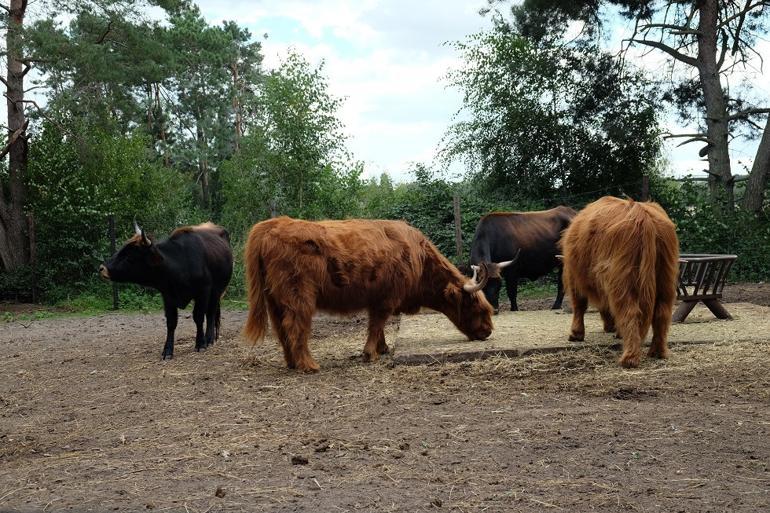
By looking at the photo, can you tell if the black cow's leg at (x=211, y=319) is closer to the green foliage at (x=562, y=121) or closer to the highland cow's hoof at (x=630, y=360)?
the highland cow's hoof at (x=630, y=360)

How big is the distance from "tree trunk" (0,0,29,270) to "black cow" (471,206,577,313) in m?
12.0

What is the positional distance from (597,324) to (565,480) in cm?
530

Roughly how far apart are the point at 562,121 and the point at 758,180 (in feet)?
14.7

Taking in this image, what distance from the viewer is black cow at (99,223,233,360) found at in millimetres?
8422

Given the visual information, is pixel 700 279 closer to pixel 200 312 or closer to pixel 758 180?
pixel 200 312

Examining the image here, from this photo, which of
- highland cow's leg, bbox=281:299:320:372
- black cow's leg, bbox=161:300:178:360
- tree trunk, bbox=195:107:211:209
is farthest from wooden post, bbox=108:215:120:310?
tree trunk, bbox=195:107:211:209

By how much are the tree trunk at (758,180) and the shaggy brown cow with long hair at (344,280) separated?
10.9m

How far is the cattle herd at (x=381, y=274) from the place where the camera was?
6477 mm

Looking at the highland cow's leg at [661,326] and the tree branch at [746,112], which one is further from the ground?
the tree branch at [746,112]

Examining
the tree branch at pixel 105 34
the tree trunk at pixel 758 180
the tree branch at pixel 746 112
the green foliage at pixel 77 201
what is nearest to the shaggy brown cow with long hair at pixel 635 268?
the tree trunk at pixel 758 180

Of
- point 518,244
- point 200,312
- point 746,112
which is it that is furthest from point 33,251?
point 746,112

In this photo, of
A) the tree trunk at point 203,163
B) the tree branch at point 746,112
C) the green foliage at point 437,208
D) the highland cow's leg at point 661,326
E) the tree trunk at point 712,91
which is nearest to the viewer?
the highland cow's leg at point 661,326

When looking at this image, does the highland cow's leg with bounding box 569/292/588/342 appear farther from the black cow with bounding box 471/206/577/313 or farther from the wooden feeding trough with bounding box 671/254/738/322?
the black cow with bounding box 471/206/577/313

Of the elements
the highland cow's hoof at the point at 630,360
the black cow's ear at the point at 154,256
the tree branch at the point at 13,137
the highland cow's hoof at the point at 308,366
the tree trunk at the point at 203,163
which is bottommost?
the highland cow's hoof at the point at 308,366
